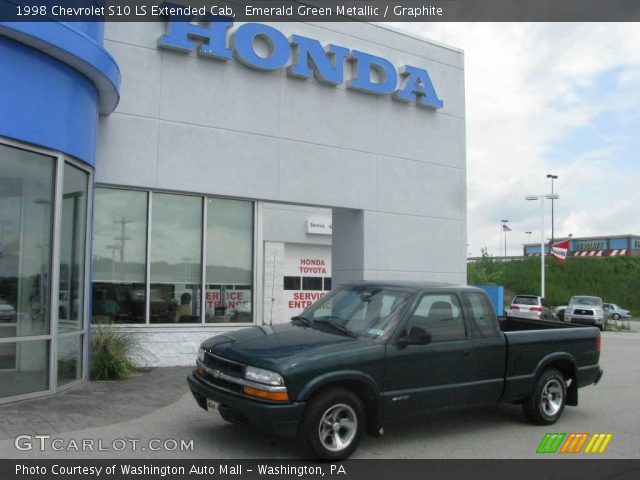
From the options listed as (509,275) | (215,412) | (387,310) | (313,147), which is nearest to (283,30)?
(313,147)

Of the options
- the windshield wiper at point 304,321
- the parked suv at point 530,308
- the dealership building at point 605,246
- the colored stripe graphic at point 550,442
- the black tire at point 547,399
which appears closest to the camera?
the colored stripe graphic at point 550,442

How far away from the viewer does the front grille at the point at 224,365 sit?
6.43 metres

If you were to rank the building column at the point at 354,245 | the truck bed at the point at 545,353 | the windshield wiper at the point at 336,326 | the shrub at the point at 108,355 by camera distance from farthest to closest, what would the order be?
1. the building column at the point at 354,245
2. the shrub at the point at 108,355
3. the truck bed at the point at 545,353
4. the windshield wiper at the point at 336,326

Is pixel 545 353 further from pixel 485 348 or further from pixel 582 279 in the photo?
pixel 582 279

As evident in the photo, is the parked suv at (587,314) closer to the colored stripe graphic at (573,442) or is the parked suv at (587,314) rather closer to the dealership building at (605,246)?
the colored stripe graphic at (573,442)

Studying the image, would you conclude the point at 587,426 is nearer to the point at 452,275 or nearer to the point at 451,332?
the point at 451,332

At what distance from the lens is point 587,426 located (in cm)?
846

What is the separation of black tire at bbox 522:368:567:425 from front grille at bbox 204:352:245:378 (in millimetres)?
Result: 3906

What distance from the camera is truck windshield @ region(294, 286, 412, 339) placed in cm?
714

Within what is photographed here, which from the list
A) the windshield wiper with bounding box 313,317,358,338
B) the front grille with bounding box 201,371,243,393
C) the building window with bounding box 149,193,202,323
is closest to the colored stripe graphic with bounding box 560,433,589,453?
the windshield wiper with bounding box 313,317,358,338

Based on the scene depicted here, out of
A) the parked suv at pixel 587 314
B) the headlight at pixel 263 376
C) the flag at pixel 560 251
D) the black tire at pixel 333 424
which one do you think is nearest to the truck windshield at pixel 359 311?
the black tire at pixel 333 424

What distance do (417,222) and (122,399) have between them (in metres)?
8.33

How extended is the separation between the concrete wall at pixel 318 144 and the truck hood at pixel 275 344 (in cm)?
507

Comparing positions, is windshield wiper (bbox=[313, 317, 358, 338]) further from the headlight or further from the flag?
the flag
